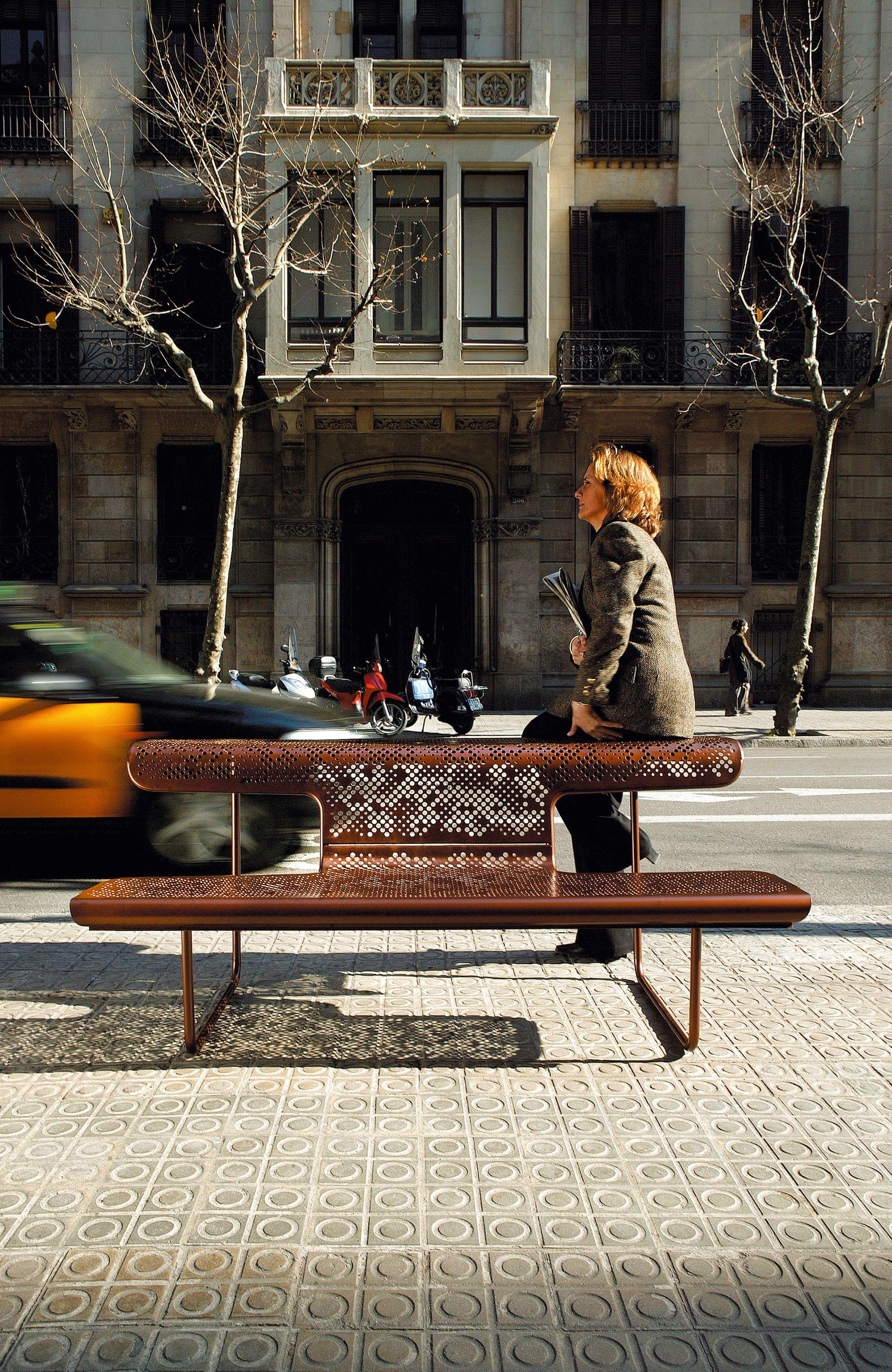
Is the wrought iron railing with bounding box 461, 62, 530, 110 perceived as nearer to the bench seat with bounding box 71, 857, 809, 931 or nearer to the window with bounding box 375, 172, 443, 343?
the window with bounding box 375, 172, 443, 343

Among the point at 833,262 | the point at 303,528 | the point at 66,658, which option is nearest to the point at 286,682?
the point at 303,528

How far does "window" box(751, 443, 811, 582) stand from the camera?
21.4 metres

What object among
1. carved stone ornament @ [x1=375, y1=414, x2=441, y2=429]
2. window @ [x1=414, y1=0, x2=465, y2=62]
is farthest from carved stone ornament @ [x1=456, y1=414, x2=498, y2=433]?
window @ [x1=414, y1=0, x2=465, y2=62]

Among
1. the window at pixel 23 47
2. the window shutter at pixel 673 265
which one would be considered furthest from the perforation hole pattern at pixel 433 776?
the window at pixel 23 47

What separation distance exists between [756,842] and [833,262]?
56.9ft

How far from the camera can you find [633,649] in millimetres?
3896

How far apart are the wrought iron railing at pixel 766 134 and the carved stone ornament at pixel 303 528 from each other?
10928mm

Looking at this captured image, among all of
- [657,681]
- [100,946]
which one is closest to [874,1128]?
[657,681]

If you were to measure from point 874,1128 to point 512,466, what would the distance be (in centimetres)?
1834

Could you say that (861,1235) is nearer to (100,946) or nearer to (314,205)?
(100,946)

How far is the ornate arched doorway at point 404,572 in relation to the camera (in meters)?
21.6

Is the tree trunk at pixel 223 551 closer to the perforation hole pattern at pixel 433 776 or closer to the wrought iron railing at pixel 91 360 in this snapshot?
the wrought iron railing at pixel 91 360

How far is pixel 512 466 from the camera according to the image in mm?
20484

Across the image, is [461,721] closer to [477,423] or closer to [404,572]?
[404,572]
